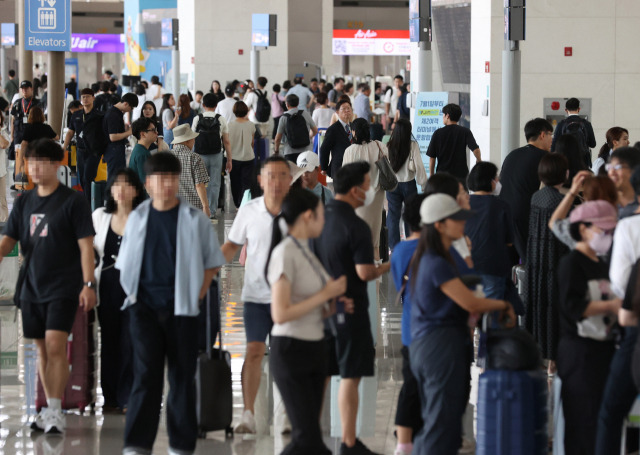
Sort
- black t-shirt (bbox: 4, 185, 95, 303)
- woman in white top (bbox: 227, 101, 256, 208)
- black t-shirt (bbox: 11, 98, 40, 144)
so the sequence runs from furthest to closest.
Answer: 1. black t-shirt (bbox: 11, 98, 40, 144)
2. woman in white top (bbox: 227, 101, 256, 208)
3. black t-shirt (bbox: 4, 185, 95, 303)

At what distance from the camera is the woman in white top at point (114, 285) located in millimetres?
7191

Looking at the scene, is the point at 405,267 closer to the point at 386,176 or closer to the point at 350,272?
the point at 350,272

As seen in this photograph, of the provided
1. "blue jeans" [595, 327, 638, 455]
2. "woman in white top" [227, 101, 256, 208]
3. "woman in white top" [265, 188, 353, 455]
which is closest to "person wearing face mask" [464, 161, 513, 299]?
"blue jeans" [595, 327, 638, 455]

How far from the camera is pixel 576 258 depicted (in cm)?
556

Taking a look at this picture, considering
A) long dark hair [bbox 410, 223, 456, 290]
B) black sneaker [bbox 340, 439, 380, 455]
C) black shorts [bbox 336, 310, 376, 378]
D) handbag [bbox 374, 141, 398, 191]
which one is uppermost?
handbag [bbox 374, 141, 398, 191]

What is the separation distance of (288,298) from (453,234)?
837mm

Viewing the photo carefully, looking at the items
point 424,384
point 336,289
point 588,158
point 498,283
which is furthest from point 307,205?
point 588,158

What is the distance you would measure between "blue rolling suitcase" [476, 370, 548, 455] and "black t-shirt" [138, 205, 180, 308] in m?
1.69

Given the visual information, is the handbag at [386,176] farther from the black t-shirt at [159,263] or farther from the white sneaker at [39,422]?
the black t-shirt at [159,263]

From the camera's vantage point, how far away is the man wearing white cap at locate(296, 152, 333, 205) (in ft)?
26.7

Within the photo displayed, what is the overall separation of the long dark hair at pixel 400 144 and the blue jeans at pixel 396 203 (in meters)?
0.20

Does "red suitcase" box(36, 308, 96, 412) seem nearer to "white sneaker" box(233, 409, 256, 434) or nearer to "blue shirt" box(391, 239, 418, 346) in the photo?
"white sneaker" box(233, 409, 256, 434)

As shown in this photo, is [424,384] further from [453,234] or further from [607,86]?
[607,86]

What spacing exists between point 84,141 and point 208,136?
5.23 ft
